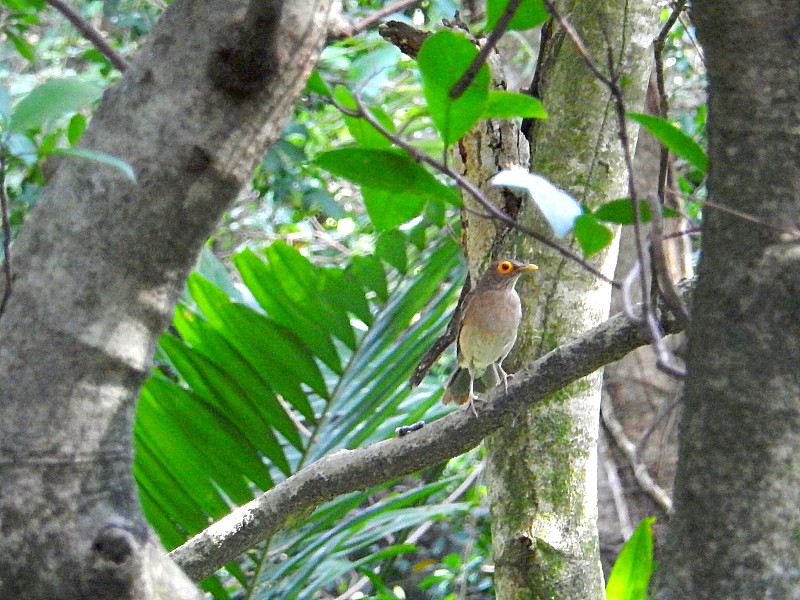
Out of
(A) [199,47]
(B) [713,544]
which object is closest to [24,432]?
(A) [199,47]

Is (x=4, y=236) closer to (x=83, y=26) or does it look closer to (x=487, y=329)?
(x=83, y=26)

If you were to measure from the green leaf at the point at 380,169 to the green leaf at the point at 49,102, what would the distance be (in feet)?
0.91

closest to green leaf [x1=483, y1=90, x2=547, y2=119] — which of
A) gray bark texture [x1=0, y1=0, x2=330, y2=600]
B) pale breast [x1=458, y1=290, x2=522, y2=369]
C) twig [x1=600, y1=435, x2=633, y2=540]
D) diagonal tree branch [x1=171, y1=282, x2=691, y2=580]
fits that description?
gray bark texture [x1=0, y1=0, x2=330, y2=600]

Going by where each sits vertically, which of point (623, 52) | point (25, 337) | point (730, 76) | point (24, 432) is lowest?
point (24, 432)

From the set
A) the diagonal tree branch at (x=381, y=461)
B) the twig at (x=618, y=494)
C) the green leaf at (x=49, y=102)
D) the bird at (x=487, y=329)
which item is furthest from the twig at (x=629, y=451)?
the green leaf at (x=49, y=102)

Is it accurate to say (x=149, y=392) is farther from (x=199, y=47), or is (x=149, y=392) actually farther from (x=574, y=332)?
(x=199, y=47)

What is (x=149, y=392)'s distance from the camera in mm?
3018

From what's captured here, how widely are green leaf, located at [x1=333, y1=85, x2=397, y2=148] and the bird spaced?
59.1 inches

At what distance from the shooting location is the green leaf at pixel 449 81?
0.96 meters

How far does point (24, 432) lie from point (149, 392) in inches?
75.3

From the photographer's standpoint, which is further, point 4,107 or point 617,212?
point 4,107

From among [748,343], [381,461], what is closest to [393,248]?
[381,461]

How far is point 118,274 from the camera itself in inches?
46.7

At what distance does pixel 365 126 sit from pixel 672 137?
1.63 feet
